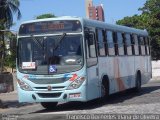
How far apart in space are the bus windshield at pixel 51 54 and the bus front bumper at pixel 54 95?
69 cm

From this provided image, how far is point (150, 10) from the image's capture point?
2100 inches

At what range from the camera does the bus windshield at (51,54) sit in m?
17.9

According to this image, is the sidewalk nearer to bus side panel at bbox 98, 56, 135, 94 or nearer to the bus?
the bus

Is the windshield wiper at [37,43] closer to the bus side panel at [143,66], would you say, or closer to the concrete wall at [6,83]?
the bus side panel at [143,66]

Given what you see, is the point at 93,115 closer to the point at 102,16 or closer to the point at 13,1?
the point at 13,1

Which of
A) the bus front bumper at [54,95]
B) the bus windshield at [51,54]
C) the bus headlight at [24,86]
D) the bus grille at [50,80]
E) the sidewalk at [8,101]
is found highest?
the bus windshield at [51,54]

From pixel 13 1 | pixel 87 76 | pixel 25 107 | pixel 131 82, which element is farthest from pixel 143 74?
pixel 13 1

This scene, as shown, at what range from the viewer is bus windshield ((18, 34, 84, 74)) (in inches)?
706

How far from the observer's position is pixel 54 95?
18.0 meters

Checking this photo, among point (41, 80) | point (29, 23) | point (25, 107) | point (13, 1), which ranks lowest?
point (25, 107)

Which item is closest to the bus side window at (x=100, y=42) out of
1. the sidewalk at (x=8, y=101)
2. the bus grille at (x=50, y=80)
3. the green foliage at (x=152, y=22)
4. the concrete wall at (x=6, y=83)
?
the bus grille at (x=50, y=80)

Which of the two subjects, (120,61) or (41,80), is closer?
(41,80)

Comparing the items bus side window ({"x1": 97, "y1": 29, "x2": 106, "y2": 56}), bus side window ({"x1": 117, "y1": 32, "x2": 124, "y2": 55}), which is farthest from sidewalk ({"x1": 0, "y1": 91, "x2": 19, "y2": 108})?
bus side window ({"x1": 117, "y1": 32, "x2": 124, "y2": 55})

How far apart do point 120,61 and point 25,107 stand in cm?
441
